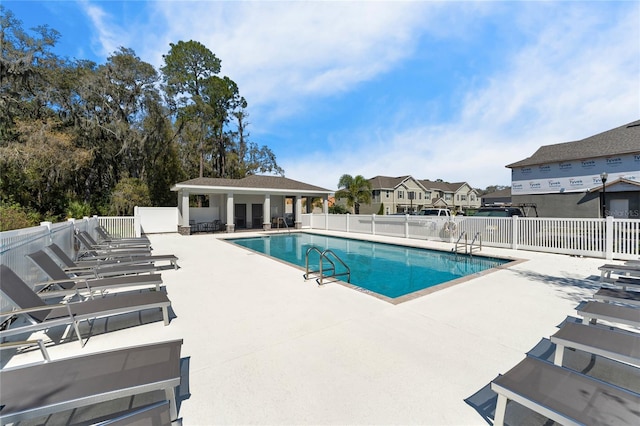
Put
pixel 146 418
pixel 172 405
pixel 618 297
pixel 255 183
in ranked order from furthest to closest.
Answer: pixel 255 183
pixel 618 297
pixel 172 405
pixel 146 418

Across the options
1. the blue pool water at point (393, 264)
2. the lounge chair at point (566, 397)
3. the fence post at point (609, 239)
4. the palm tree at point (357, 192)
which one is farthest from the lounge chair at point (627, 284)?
the palm tree at point (357, 192)

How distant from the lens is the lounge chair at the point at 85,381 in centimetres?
184

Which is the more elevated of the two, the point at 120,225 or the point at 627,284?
the point at 120,225

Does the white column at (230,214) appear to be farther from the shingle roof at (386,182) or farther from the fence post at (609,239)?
the shingle roof at (386,182)

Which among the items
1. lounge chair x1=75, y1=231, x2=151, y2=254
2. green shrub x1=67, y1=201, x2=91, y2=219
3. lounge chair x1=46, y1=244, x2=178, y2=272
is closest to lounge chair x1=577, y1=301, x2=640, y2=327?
lounge chair x1=46, y1=244, x2=178, y2=272

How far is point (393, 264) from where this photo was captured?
10.1 meters

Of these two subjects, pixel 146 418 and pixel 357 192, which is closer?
pixel 146 418

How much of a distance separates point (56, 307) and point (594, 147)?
32710 mm

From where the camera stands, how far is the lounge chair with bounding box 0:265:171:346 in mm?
3365

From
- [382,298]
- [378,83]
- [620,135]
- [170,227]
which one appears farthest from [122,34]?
[620,135]

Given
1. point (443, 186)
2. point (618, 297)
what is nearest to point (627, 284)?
point (618, 297)

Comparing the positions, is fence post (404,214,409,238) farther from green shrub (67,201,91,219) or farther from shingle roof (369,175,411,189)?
shingle roof (369,175,411,189)

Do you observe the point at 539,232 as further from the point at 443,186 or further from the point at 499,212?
the point at 443,186

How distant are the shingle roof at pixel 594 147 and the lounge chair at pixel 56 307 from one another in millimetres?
29968
